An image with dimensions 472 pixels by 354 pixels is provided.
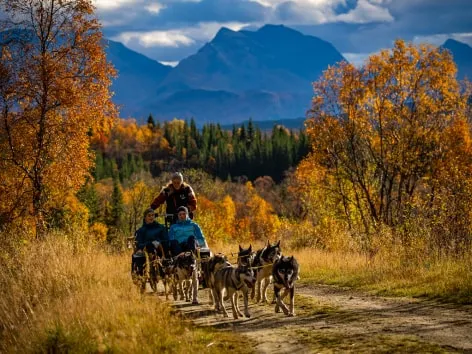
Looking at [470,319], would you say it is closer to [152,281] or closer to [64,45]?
[152,281]

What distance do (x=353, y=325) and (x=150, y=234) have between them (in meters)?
6.14

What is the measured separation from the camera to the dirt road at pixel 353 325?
9297 millimetres

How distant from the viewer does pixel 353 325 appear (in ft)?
35.7

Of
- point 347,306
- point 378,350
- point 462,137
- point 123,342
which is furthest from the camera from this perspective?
point 462,137

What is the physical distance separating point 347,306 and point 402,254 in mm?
4084

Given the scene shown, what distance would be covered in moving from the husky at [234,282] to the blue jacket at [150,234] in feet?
10.2

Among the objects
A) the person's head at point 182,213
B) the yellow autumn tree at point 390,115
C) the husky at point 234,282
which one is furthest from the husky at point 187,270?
the yellow autumn tree at point 390,115

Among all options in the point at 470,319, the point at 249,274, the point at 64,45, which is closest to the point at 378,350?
the point at 470,319

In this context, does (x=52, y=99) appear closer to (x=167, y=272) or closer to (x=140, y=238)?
(x=140, y=238)

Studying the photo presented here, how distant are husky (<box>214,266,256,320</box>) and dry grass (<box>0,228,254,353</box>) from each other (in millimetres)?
1202

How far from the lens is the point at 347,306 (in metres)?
12.9

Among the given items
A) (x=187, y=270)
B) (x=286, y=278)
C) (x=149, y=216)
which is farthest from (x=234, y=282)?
(x=149, y=216)

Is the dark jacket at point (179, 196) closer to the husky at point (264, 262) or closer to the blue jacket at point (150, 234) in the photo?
the blue jacket at point (150, 234)

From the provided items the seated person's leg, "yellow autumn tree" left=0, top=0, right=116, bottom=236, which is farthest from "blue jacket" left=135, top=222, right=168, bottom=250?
"yellow autumn tree" left=0, top=0, right=116, bottom=236
